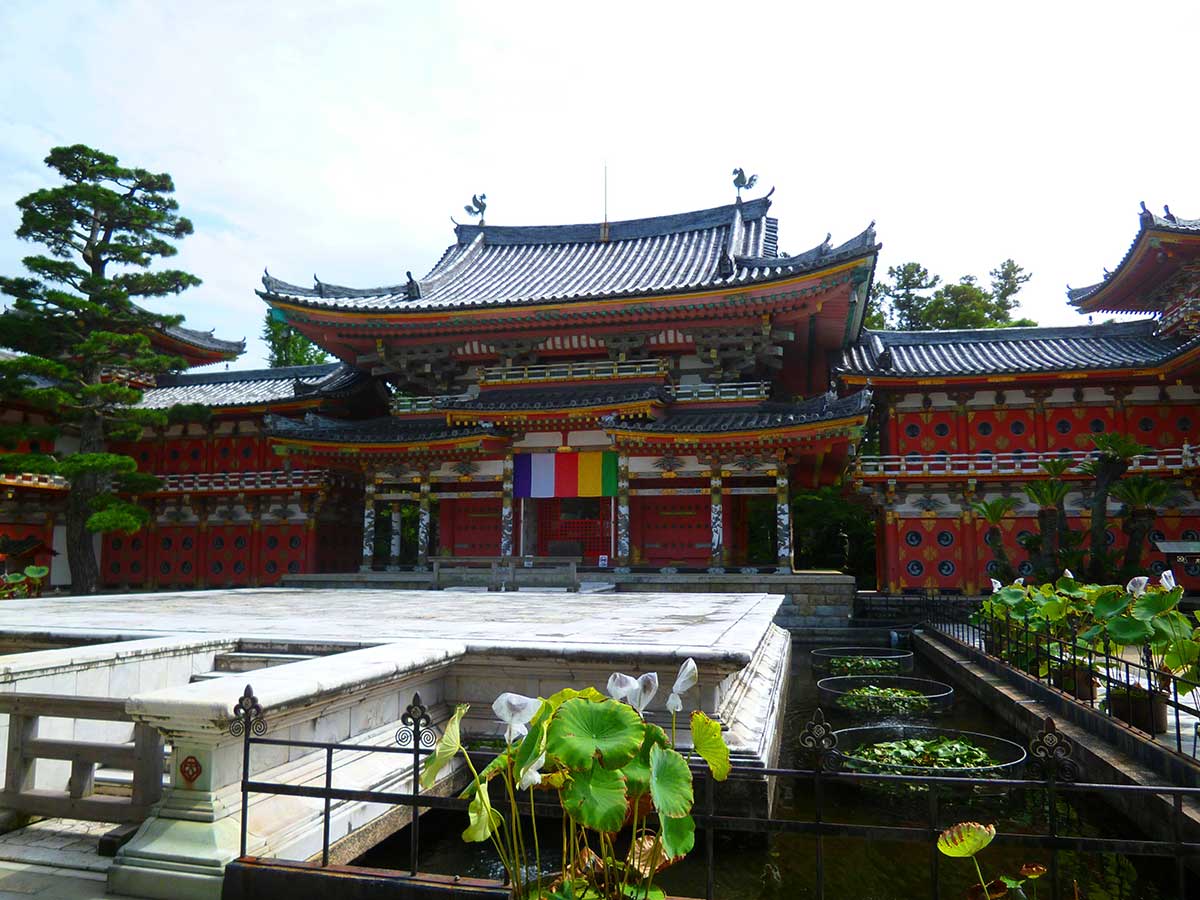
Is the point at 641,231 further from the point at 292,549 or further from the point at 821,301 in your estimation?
the point at 292,549

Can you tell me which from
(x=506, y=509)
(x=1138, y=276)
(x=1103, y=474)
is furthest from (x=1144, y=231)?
(x=506, y=509)

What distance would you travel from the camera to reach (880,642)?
1914 cm

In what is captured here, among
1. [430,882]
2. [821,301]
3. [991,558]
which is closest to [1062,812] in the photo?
[430,882]

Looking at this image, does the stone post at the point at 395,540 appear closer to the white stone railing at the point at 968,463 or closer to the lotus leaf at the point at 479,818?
the white stone railing at the point at 968,463

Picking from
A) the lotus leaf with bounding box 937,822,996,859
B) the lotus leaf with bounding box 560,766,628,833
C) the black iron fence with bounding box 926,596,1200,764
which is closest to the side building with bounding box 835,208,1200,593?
the black iron fence with bounding box 926,596,1200,764

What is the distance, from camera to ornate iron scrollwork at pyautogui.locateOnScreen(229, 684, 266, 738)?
3912mm

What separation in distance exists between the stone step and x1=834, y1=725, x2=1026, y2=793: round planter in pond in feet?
16.7

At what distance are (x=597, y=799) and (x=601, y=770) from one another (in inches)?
4.6

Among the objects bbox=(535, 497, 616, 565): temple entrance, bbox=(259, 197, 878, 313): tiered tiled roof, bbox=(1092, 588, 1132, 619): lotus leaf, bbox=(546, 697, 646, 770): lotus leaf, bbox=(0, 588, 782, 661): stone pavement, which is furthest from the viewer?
bbox=(535, 497, 616, 565): temple entrance

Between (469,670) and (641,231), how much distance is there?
26.8 metres

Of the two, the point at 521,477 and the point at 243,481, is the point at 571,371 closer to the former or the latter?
the point at 521,477

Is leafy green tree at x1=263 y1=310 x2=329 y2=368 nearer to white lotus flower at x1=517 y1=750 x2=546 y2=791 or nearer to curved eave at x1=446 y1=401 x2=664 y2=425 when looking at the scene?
curved eave at x1=446 y1=401 x2=664 y2=425

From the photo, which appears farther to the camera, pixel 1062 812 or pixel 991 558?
pixel 991 558

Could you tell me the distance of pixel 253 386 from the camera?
32.0 meters
